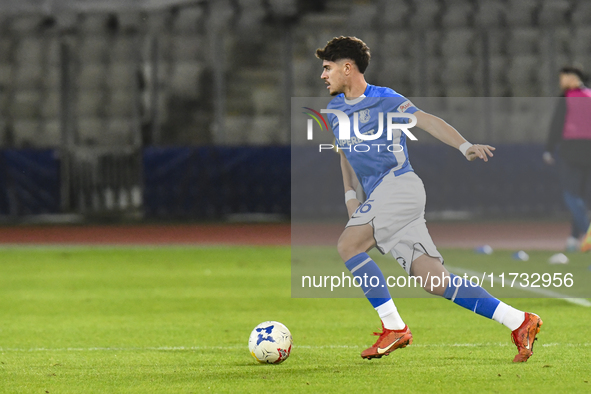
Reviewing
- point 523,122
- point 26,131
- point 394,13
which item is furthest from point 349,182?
point 26,131

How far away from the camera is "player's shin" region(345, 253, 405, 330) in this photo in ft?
18.4

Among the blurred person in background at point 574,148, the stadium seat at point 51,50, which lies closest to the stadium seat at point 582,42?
the blurred person in background at point 574,148

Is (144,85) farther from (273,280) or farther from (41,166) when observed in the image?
(273,280)

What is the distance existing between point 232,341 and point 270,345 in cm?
109

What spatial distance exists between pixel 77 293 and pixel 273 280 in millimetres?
2284

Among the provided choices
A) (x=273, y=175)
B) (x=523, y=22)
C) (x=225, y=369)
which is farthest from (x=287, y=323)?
(x=523, y=22)

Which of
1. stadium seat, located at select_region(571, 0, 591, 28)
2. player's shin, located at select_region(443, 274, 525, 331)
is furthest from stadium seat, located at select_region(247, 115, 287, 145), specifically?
player's shin, located at select_region(443, 274, 525, 331)

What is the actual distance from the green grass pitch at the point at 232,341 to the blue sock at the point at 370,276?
1.32ft

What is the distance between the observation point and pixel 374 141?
5.59 metres

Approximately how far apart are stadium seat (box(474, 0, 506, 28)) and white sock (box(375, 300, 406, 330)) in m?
19.0

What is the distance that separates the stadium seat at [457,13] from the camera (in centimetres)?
2389

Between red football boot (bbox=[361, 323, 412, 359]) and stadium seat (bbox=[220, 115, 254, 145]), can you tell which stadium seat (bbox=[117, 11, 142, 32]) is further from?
red football boot (bbox=[361, 323, 412, 359])

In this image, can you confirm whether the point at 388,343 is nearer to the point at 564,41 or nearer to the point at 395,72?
the point at 395,72

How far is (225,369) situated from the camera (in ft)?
18.0
